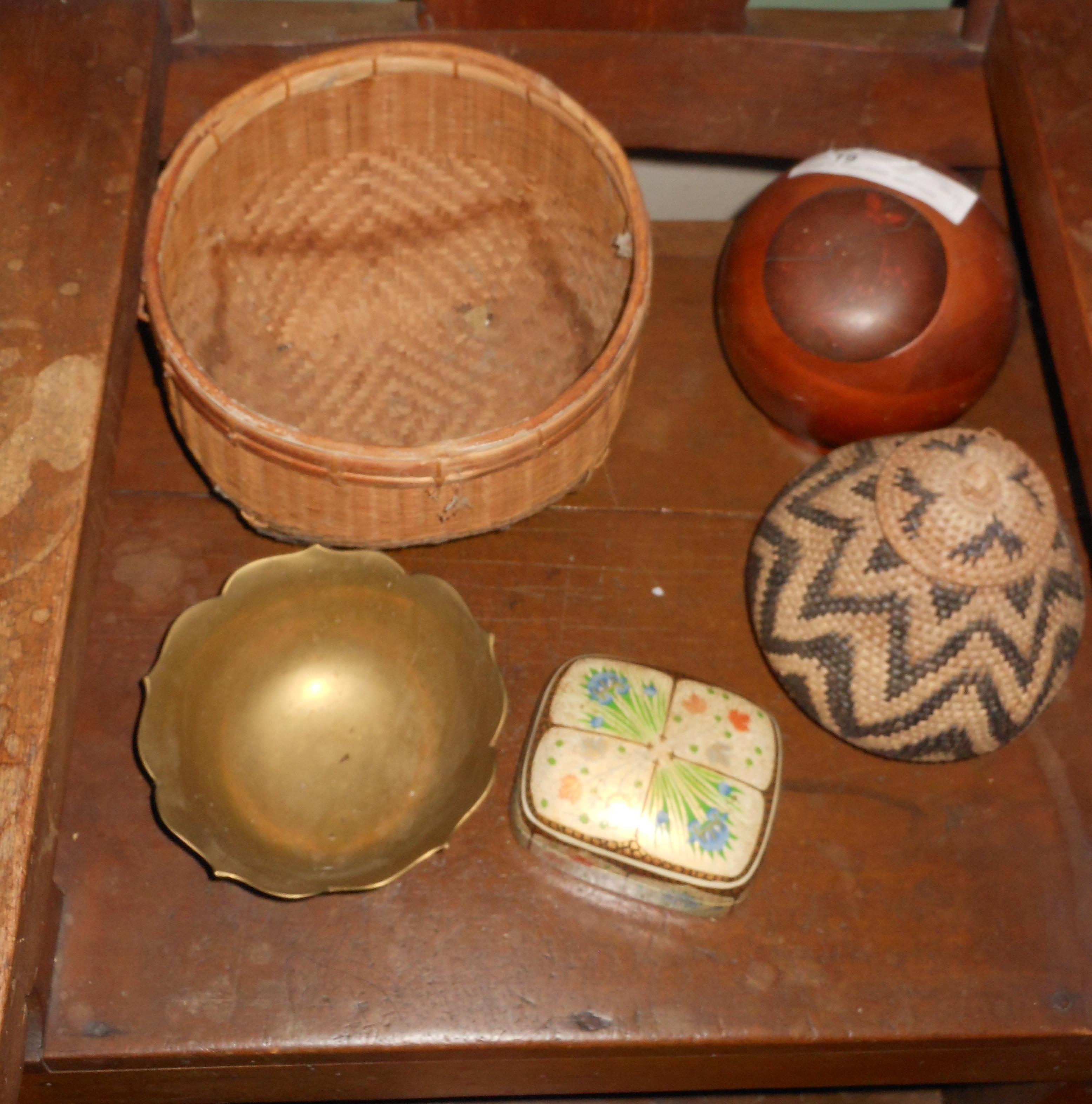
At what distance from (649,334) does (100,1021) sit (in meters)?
0.78

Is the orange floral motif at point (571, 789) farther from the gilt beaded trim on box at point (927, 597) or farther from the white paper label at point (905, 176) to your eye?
the white paper label at point (905, 176)

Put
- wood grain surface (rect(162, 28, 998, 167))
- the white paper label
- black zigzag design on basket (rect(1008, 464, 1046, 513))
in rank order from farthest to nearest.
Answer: wood grain surface (rect(162, 28, 998, 167)) → the white paper label → black zigzag design on basket (rect(1008, 464, 1046, 513))

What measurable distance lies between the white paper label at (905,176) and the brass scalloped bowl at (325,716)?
19.0 inches

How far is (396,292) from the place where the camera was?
1180mm

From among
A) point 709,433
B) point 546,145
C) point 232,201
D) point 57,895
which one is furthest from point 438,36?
point 57,895

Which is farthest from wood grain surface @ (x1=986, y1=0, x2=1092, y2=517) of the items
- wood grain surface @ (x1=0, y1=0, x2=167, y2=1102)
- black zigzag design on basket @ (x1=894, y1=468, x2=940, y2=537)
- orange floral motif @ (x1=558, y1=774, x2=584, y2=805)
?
wood grain surface @ (x1=0, y1=0, x2=167, y2=1102)

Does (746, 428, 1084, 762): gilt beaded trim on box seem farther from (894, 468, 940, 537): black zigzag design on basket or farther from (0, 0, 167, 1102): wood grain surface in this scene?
(0, 0, 167, 1102): wood grain surface

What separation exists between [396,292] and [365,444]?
374 millimetres

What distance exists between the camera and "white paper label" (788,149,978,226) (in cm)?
92

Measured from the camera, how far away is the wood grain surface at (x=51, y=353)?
701 mm

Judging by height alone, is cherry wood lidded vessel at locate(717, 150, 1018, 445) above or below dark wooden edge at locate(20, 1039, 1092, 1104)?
above

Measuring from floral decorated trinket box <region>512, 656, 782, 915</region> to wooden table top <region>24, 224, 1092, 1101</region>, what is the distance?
7cm

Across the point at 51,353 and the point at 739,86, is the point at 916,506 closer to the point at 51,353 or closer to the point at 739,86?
the point at 739,86

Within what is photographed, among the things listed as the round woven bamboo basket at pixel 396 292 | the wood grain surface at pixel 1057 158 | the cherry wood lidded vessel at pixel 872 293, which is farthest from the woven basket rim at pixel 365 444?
the wood grain surface at pixel 1057 158
